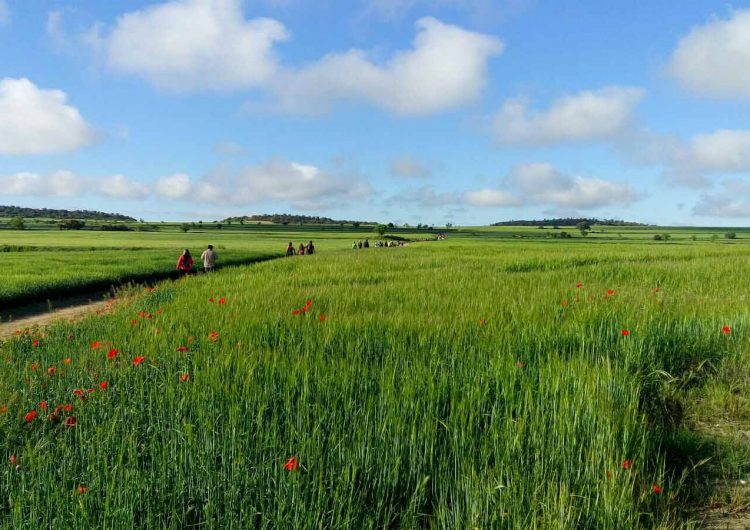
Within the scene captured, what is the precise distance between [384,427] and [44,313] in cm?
1698

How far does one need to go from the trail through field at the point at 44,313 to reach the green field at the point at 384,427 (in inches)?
301

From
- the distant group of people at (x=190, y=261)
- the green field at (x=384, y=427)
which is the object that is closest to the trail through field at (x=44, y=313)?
the distant group of people at (x=190, y=261)

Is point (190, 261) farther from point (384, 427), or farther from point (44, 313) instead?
point (384, 427)

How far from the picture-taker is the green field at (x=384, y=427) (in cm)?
283

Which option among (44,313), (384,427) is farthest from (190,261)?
(384,427)

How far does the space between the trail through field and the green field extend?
25.1 ft

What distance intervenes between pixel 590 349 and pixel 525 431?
9.36 feet

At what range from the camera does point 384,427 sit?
325cm

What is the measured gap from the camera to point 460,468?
320 centimetres

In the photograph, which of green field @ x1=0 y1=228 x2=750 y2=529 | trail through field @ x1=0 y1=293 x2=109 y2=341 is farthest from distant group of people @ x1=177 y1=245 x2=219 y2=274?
green field @ x1=0 y1=228 x2=750 y2=529

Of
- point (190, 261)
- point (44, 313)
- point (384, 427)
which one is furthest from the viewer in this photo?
point (190, 261)

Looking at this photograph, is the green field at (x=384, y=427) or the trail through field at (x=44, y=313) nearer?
the green field at (x=384, y=427)

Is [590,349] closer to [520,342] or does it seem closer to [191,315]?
[520,342]

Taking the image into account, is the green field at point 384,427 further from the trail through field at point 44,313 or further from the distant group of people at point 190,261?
the distant group of people at point 190,261
